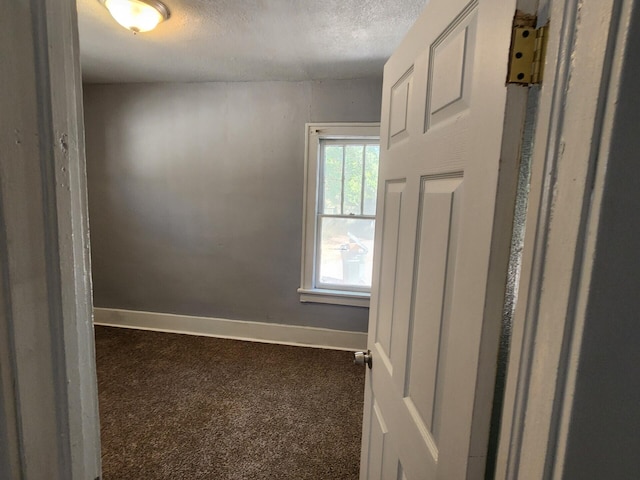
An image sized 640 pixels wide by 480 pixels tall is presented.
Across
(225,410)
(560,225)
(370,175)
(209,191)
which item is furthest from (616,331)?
(209,191)

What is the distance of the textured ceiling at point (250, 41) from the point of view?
161 centimetres

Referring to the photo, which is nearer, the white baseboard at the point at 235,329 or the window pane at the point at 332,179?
the window pane at the point at 332,179

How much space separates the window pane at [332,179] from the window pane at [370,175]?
223 millimetres

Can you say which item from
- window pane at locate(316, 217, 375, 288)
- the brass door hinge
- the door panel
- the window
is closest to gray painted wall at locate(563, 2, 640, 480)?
the brass door hinge

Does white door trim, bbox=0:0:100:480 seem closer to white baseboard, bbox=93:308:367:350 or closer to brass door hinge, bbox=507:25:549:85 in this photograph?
brass door hinge, bbox=507:25:549:85

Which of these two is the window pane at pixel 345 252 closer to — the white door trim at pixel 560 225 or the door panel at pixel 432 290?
the door panel at pixel 432 290

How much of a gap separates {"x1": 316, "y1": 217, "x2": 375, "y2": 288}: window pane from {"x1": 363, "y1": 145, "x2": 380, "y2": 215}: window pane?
0.56 feet

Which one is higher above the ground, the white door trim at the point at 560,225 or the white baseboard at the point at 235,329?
the white door trim at the point at 560,225

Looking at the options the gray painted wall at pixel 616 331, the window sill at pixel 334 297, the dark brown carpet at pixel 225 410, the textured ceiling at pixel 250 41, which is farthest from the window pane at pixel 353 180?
the gray painted wall at pixel 616 331

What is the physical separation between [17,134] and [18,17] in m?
0.14

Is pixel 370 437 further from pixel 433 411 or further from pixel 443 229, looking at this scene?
pixel 443 229

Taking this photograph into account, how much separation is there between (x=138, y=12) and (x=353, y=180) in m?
1.78

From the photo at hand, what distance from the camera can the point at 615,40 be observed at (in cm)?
35

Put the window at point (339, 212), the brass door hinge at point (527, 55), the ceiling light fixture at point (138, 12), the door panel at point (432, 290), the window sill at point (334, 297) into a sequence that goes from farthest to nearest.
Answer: the window sill at point (334, 297), the window at point (339, 212), the ceiling light fixture at point (138, 12), the door panel at point (432, 290), the brass door hinge at point (527, 55)
